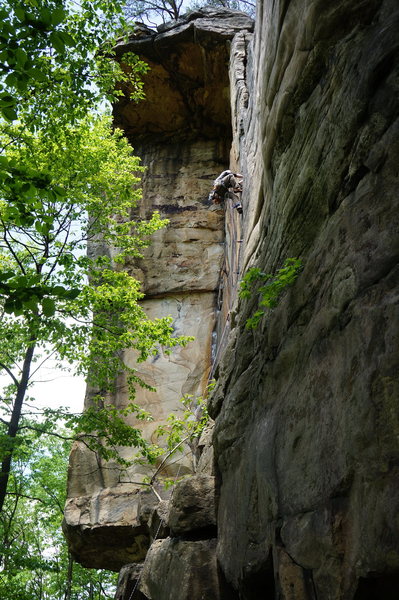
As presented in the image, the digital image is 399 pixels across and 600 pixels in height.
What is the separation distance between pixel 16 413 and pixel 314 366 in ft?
31.2

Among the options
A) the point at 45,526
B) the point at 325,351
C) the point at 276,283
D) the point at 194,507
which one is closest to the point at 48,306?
the point at 276,283

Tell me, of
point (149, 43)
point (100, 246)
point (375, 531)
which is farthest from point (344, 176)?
point (149, 43)

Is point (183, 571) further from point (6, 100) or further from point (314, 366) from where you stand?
point (6, 100)

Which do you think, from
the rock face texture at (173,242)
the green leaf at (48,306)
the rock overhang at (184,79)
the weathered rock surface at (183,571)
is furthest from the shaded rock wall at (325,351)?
the rock overhang at (184,79)

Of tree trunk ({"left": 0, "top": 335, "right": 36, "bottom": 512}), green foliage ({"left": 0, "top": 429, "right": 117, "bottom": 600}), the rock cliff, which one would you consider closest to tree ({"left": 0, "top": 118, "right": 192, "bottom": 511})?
tree trunk ({"left": 0, "top": 335, "right": 36, "bottom": 512})

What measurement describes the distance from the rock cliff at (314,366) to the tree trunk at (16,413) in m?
4.60

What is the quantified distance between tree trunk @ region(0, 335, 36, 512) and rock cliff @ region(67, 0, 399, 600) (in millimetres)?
4597

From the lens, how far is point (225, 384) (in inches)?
242

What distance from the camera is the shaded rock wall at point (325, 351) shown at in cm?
282

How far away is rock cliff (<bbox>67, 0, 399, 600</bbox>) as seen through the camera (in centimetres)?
286

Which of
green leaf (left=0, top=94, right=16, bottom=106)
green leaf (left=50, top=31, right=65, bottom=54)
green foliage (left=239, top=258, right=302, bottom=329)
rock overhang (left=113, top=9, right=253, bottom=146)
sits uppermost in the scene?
rock overhang (left=113, top=9, right=253, bottom=146)

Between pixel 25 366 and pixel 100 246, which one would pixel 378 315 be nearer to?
pixel 25 366

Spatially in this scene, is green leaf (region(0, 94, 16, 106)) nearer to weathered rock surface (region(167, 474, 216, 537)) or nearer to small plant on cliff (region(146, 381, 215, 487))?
weathered rock surface (region(167, 474, 216, 537))

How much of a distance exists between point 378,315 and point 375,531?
1.04 meters
